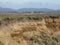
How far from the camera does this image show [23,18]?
31.8m

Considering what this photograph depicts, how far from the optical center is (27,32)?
100 ft

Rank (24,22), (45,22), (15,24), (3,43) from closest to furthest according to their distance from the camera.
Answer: (3,43) < (15,24) < (24,22) < (45,22)

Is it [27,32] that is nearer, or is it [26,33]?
[26,33]

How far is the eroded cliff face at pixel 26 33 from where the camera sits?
1065 inches

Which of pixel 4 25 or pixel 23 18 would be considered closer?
pixel 4 25

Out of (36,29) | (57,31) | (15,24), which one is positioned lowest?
(57,31)

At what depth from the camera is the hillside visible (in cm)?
2714

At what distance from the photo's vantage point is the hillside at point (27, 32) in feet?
89.0

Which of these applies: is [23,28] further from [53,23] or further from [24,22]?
[53,23]

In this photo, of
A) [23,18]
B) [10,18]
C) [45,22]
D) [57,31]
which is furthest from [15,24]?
[57,31]

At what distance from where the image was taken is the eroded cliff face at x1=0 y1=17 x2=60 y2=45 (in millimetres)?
27047

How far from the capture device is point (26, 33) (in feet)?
98.3

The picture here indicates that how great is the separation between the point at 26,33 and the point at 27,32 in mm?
583

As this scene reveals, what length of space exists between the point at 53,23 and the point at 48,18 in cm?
157
